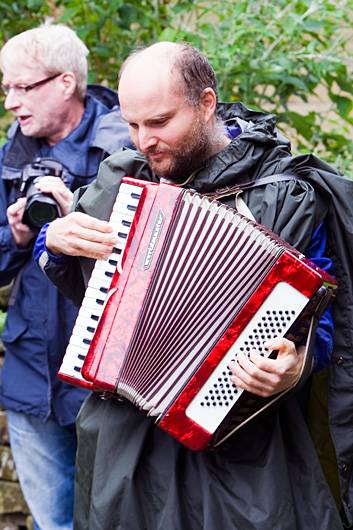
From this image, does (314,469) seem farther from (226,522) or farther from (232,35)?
(232,35)

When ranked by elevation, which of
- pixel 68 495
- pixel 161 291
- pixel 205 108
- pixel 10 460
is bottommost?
pixel 10 460

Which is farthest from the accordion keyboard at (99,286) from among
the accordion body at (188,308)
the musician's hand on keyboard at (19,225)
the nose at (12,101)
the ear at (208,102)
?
the nose at (12,101)

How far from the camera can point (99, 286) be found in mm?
2293

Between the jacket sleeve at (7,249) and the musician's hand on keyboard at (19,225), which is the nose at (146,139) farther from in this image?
the jacket sleeve at (7,249)

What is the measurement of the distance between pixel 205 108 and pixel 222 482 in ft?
3.00

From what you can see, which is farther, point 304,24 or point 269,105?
point 269,105

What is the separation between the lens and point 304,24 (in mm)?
3736

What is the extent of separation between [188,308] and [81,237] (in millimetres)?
321

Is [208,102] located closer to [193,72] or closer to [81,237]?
[193,72]

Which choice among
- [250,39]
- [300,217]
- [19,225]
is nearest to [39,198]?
Answer: [19,225]

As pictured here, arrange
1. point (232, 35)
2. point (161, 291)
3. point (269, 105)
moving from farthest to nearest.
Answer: point (269, 105) → point (232, 35) → point (161, 291)

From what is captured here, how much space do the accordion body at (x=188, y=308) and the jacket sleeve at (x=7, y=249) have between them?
813 mm

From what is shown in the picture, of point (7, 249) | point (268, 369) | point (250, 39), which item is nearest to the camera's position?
point (268, 369)

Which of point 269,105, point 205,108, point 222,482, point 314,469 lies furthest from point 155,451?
point 269,105
